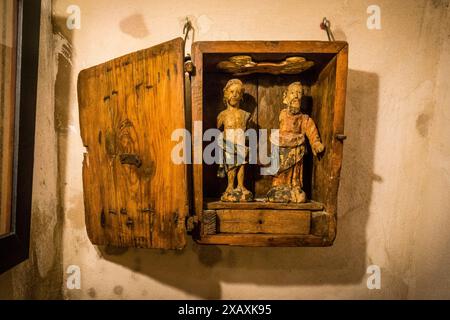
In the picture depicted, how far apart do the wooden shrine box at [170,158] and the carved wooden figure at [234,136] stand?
5cm

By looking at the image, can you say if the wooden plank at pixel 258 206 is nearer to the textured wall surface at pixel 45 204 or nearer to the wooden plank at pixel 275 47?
the wooden plank at pixel 275 47

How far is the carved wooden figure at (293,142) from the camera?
0.86 meters

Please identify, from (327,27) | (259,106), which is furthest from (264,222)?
(327,27)

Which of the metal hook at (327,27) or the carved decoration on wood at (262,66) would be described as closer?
the carved decoration on wood at (262,66)

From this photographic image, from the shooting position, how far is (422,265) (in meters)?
1.07

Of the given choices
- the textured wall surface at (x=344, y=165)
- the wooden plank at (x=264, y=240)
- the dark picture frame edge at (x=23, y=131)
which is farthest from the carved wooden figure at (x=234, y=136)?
the dark picture frame edge at (x=23, y=131)

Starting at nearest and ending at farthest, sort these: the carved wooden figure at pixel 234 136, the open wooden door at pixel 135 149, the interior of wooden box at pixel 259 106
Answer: the open wooden door at pixel 135 149 → the carved wooden figure at pixel 234 136 → the interior of wooden box at pixel 259 106

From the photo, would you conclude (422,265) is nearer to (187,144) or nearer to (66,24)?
(187,144)

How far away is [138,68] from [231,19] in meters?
0.50

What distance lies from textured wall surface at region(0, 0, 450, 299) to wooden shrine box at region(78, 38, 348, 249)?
0.86 ft

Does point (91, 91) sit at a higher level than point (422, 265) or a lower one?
higher

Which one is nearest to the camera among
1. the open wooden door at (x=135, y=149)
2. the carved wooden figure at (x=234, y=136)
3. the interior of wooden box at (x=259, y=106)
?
the open wooden door at (x=135, y=149)

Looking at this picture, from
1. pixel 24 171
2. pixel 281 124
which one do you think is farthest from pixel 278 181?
pixel 24 171

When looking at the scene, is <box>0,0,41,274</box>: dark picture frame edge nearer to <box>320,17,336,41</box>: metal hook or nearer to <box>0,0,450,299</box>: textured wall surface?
<box>0,0,450,299</box>: textured wall surface
